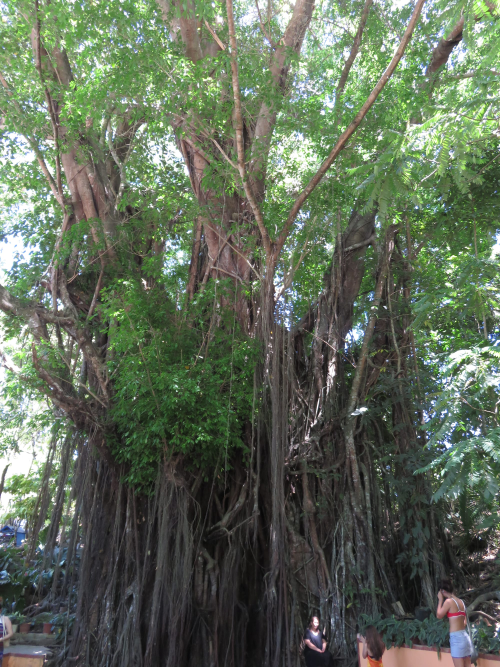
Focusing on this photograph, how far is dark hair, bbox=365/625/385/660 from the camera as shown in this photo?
3.72m

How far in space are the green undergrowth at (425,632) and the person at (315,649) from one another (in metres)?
0.33

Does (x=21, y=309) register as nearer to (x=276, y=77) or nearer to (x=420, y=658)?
(x=276, y=77)

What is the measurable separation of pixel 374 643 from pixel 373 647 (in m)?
0.03

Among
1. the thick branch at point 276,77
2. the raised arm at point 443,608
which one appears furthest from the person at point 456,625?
the thick branch at point 276,77

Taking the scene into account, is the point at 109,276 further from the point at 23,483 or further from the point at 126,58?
the point at 23,483

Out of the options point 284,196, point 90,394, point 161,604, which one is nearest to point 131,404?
point 90,394

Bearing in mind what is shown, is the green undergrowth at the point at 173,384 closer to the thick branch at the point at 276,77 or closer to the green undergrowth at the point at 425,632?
the thick branch at the point at 276,77

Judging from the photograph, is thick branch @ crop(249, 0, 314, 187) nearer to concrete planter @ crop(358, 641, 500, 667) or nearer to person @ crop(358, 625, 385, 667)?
person @ crop(358, 625, 385, 667)

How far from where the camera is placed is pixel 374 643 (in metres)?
3.75

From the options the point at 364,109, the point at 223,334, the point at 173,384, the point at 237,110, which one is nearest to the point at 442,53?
the point at 364,109

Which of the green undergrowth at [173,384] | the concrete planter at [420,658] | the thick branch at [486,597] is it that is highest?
the green undergrowth at [173,384]

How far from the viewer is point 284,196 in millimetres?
6332

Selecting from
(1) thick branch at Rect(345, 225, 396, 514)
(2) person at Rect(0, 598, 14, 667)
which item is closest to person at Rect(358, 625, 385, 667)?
(1) thick branch at Rect(345, 225, 396, 514)

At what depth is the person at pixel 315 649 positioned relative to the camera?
157 inches
